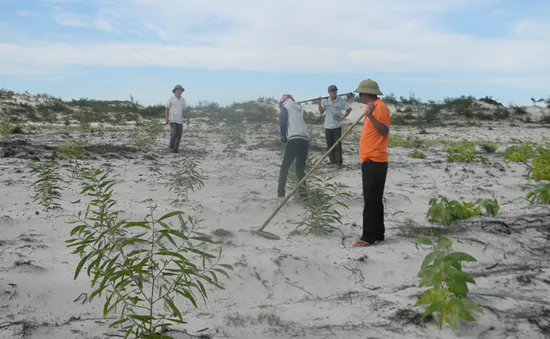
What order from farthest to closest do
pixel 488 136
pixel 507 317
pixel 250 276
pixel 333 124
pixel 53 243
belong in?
pixel 488 136 < pixel 333 124 < pixel 53 243 < pixel 250 276 < pixel 507 317

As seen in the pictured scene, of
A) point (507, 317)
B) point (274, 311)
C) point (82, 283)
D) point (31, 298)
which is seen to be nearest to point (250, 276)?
point (274, 311)

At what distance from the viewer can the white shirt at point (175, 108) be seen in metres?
11.0

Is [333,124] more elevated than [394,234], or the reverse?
[333,124]

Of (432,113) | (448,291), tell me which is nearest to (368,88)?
(448,291)

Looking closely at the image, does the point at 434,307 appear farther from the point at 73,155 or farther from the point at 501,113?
the point at 501,113

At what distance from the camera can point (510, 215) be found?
576 cm

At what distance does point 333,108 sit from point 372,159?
458 cm

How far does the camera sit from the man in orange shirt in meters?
4.77

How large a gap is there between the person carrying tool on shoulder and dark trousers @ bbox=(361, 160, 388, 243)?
189 cm

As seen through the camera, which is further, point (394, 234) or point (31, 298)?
point (394, 234)

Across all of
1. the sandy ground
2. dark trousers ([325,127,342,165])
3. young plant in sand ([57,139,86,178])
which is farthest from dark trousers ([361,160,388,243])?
dark trousers ([325,127,342,165])

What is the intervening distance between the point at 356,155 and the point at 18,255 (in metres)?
8.68

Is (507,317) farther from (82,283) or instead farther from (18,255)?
(18,255)

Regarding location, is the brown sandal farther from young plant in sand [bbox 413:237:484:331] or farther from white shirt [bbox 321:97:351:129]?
white shirt [bbox 321:97:351:129]
